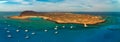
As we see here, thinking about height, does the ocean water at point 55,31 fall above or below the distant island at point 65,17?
below

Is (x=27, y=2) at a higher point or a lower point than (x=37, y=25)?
higher

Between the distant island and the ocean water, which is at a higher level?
the distant island

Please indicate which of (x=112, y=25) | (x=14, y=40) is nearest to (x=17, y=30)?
(x=14, y=40)

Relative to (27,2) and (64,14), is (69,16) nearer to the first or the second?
(64,14)

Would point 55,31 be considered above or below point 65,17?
below
